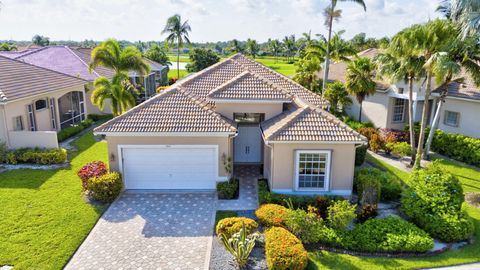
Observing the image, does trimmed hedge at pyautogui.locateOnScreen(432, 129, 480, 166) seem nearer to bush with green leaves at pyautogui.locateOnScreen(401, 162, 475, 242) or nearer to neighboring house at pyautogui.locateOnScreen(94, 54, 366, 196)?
bush with green leaves at pyautogui.locateOnScreen(401, 162, 475, 242)

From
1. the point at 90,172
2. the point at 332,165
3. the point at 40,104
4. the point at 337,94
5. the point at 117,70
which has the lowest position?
the point at 90,172

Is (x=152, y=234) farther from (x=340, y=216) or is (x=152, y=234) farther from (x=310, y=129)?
(x=310, y=129)

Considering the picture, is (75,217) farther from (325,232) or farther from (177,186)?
(325,232)

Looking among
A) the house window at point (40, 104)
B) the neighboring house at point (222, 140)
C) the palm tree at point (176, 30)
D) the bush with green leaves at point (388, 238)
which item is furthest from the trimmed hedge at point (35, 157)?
the palm tree at point (176, 30)

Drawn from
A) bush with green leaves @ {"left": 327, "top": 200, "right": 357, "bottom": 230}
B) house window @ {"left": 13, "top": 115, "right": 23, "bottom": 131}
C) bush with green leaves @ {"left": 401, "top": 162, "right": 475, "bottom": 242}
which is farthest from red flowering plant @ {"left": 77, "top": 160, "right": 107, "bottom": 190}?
bush with green leaves @ {"left": 401, "top": 162, "right": 475, "bottom": 242}

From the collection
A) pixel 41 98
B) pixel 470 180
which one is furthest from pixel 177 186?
pixel 470 180

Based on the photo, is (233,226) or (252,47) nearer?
(233,226)

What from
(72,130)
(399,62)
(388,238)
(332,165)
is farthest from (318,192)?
(72,130)
